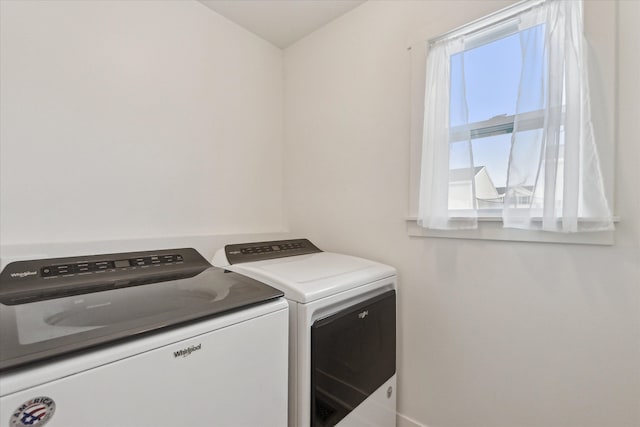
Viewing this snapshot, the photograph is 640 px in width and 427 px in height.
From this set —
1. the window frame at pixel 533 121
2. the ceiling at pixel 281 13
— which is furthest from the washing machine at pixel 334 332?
the ceiling at pixel 281 13

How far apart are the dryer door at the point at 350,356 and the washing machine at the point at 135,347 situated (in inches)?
5.7

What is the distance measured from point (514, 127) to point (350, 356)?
1.12 meters

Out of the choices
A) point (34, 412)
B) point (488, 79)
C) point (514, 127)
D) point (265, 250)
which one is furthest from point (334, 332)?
point (488, 79)

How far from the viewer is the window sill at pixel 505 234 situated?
99 centimetres

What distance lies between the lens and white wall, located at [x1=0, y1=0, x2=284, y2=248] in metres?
1.13

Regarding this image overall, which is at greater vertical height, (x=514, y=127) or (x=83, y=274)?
(x=514, y=127)

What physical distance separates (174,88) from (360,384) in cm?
175

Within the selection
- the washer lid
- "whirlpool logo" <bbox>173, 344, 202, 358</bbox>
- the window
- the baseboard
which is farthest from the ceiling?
the baseboard

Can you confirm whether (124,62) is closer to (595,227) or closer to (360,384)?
(360,384)

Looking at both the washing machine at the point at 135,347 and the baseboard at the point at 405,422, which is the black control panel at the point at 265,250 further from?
the baseboard at the point at 405,422

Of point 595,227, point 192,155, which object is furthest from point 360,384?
point 192,155

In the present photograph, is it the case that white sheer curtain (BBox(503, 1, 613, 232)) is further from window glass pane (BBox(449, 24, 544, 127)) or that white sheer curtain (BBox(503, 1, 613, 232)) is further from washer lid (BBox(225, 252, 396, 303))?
washer lid (BBox(225, 252, 396, 303))

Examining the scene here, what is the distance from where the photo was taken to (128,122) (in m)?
1.39

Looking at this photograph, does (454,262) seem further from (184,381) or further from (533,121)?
(184,381)
